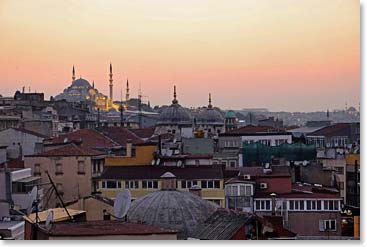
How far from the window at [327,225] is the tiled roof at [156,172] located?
4.99ft

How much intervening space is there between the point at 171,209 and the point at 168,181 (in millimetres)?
1356

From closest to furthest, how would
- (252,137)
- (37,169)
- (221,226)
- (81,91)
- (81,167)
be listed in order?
(221,226) → (37,169) → (81,167) → (81,91) → (252,137)

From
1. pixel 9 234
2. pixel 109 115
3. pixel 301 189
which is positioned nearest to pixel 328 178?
pixel 301 189

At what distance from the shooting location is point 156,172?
757 cm

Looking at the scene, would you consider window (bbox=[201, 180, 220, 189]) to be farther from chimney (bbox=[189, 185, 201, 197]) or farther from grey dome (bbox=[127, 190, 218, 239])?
grey dome (bbox=[127, 190, 218, 239])

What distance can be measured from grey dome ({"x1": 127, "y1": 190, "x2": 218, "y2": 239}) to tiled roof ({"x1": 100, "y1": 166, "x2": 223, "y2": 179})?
4.30 ft

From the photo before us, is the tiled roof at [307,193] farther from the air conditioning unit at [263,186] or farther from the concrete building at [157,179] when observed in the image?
the concrete building at [157,179]

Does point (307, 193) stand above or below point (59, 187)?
below

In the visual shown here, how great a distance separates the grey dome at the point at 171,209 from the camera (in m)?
5.13

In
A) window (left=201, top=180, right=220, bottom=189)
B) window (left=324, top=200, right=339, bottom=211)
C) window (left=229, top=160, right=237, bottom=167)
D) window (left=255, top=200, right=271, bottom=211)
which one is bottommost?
window (left=255, top=200, right=271, bottom=211)

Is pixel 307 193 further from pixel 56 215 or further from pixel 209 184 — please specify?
pixel 56 215

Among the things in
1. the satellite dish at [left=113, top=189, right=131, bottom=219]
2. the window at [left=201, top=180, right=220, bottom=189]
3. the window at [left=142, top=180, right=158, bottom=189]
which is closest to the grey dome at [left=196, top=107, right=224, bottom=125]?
the window at [left=201, top=180, right=220, bottom=189]

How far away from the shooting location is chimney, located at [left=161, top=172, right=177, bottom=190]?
6844 mm

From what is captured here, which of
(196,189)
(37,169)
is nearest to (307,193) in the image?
(196,189)
